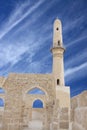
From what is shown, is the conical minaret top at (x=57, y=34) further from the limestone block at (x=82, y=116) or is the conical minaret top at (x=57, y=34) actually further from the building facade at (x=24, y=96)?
the limestone block at (x=82, y=116)

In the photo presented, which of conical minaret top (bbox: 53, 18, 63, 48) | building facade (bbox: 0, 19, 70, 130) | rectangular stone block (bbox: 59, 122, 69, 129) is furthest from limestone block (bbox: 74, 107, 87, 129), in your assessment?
conical minaret top (bbox: 53, 18, 63, 48)

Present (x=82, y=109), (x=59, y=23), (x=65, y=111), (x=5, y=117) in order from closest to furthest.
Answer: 1. (x=82, y=109)
2. (x=65, y=111)
3. (x=5, y=117)
4. (x=59, y=23)

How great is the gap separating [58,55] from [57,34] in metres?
3.18

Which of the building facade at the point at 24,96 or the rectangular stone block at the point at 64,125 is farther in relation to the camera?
the building facade at the point at 24,96

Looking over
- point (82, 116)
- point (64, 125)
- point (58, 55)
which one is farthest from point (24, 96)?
point (82, 116)

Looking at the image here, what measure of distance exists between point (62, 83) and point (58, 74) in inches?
44.8

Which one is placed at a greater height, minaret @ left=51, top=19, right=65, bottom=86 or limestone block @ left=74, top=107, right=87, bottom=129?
minaret @ left=51, top=19, right=65, bottom=86

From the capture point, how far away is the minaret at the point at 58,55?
23719 millimetres

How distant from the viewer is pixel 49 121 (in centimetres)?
1858

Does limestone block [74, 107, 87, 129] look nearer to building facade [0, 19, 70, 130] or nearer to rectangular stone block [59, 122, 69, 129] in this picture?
rectangular stone block [59, 122, 69, 129]

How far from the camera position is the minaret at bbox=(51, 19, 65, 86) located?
23719 mm

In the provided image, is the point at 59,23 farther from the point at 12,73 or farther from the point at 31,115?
the point at 31,115

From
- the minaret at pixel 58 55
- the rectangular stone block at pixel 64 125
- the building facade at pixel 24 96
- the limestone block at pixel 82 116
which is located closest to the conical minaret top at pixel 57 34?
the minaret at pixel 58 55

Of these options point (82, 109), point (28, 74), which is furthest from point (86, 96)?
point (28, 74)
